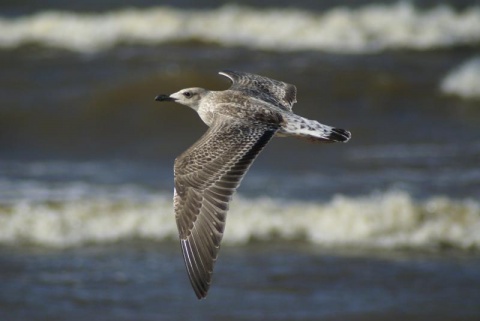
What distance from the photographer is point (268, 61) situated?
56.5 ft

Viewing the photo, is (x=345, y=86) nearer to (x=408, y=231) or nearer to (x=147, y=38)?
(x=147, y=38)

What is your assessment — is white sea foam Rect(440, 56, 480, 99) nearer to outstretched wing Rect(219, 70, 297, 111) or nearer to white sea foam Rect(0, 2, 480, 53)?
white sea foam Rect(0, 2, 480, 53)

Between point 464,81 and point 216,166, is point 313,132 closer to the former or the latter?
point 216,166

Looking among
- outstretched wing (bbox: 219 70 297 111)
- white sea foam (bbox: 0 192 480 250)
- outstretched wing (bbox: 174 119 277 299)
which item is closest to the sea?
white sea foam (bbox: 0 192 480 250)

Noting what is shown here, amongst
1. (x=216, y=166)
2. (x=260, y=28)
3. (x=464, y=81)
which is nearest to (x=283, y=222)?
(x=216, y=166)

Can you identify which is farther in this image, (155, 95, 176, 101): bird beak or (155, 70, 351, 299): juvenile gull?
(155, 95, 176, 101): bird beak

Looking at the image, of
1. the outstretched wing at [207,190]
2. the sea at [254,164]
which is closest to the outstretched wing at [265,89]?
the outstretched wing at [207,190]

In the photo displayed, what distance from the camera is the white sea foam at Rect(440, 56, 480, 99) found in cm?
1577

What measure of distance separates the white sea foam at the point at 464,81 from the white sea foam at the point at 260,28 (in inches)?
51.8

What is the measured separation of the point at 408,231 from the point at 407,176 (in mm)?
1762

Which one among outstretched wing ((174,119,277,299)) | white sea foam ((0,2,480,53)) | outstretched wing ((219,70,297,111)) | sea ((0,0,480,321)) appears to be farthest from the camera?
white sea foam ((0,2,480,53))

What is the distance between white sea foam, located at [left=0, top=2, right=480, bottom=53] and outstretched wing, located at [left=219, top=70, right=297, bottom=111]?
10.6m

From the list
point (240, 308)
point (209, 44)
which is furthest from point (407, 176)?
point (209, 44)

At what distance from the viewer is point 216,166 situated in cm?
593
